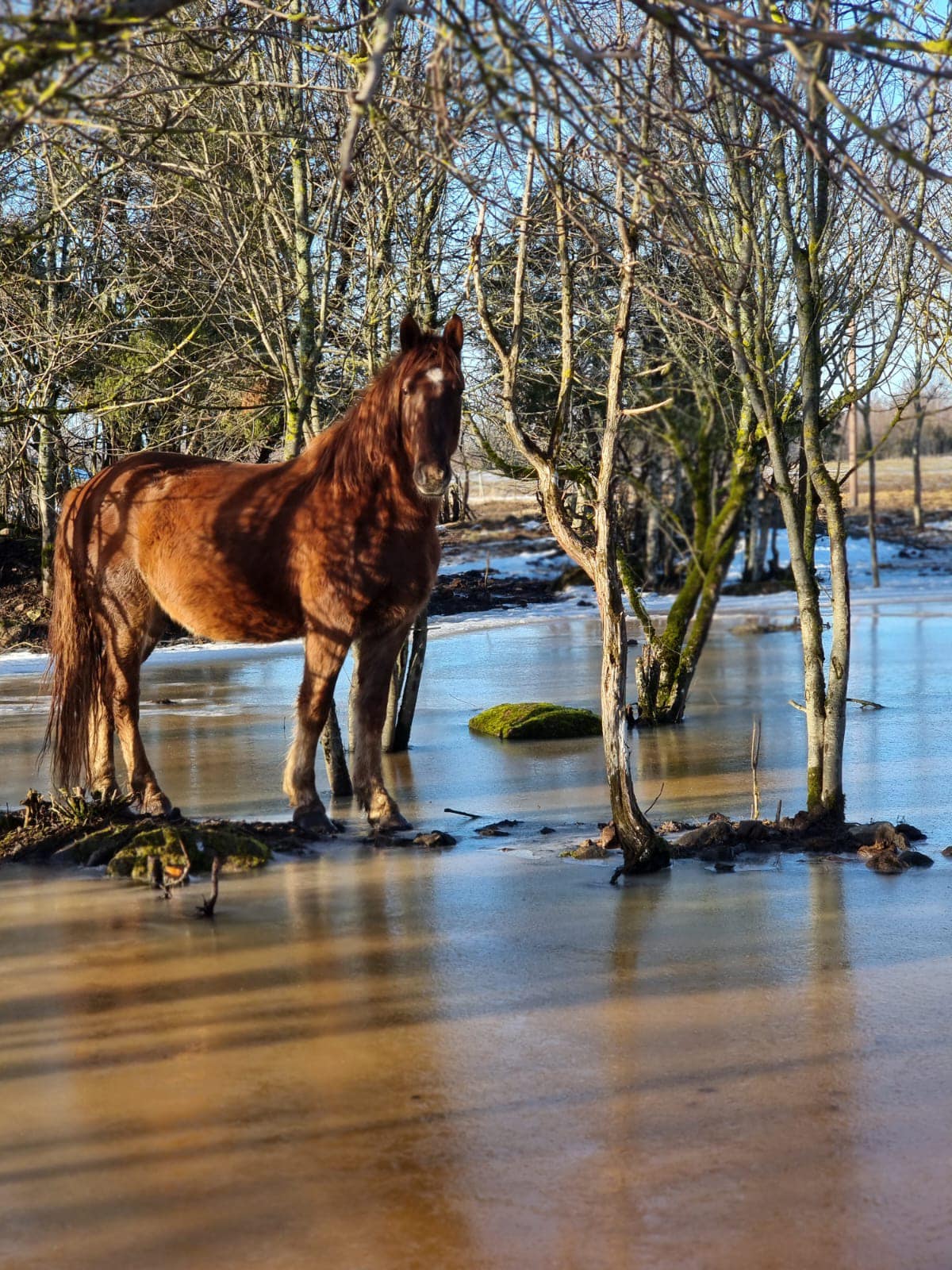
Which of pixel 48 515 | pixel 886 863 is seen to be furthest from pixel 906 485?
pixel 886 863

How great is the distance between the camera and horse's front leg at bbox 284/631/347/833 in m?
7.77

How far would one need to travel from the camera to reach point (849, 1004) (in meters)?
4.82

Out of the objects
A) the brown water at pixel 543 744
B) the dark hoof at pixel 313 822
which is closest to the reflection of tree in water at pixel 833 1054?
the brown water at pixel 543 744

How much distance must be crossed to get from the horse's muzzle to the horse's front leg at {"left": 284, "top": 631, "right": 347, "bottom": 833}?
1.21 metres

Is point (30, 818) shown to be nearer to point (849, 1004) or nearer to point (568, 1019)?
point (568, 1019)

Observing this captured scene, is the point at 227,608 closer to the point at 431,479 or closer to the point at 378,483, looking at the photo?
the point at 378,483

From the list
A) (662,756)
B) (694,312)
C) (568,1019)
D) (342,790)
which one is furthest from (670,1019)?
(694,312)

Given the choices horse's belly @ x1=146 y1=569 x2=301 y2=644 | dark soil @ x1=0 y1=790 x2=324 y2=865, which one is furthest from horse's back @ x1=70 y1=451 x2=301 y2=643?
Result: dark soil @ x1=0 y1=790 x2=324 y2=865

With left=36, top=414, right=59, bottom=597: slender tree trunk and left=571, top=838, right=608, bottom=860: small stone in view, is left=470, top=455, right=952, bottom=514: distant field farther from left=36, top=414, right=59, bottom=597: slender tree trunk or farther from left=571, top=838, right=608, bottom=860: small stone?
left=571, top=838, right=608, bottom=860: small stone

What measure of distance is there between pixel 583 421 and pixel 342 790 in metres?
8.72

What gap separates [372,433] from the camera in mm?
7551

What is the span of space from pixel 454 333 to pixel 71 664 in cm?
320

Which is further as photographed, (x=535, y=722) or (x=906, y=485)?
(x=906, y=485)

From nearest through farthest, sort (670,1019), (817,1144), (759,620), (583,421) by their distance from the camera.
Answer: (817,1144) → (670,1019) → (583,421) → (759,620)
